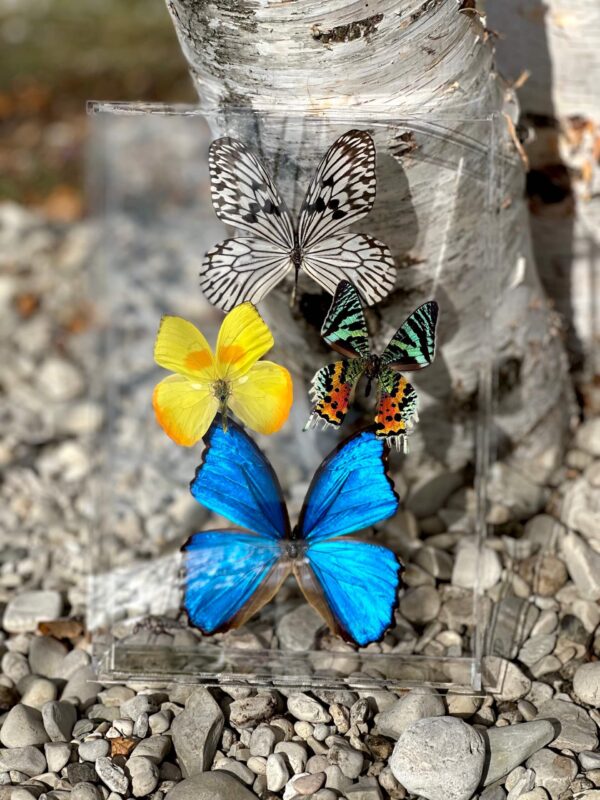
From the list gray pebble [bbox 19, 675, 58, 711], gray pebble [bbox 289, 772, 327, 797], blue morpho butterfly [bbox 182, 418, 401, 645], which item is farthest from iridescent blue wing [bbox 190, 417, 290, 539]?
gray pebble [bbox 19, 675, 58, 711]

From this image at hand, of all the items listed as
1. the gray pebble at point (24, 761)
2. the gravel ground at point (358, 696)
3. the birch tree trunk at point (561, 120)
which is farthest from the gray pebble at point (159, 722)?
the birch tree trunk at point (561, 120)

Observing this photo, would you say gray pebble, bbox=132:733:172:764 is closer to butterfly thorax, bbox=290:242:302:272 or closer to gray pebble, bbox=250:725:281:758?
gray pebble, bbox=250:725:281:758

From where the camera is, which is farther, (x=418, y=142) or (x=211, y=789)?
(x=418, y=142)

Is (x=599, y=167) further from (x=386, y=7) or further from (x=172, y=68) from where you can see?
(x=172, y=68)

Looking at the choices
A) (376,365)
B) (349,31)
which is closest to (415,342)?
(376,365)

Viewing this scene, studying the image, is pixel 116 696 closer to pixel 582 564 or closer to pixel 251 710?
pixel 251 710

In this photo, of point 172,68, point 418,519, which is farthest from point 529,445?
point 172,68
